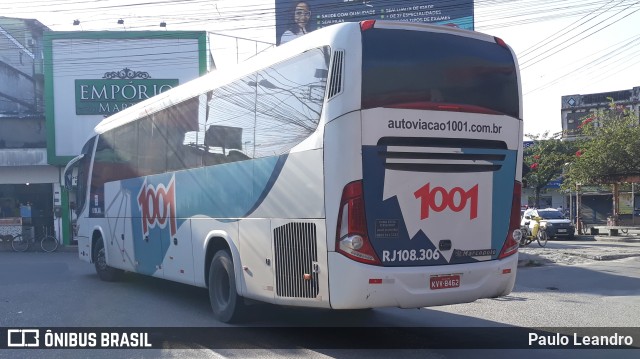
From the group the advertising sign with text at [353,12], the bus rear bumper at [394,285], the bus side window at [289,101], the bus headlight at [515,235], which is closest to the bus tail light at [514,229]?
the bus headlight at [515,235]

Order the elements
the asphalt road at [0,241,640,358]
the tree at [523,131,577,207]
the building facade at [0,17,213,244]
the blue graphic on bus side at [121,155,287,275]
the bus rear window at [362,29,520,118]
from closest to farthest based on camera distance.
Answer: the bus rear window at [362,29,520,118] < the asphalt road at [0,241,640,358] < the blue graphic on bus side at [121,155,287,275] < the building facade at [0,17,213,244] < the tree at [523,131,577,207]

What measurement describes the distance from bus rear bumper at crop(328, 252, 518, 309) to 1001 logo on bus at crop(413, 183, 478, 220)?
0.64 metres

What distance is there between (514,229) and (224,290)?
163 inches

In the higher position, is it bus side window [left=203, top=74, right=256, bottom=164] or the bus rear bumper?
bus side window [left=203, top=74, right=256, bottom=164]

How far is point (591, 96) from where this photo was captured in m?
64.8

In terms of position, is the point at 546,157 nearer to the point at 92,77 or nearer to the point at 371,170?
the point at 92,77

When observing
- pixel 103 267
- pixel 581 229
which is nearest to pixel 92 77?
pixel 103 267

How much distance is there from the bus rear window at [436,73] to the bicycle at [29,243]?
23277mm

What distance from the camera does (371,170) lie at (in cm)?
691

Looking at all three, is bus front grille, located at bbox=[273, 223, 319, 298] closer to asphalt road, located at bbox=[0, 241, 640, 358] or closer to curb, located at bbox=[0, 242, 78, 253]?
asphalt road, located at bbox=[0, 241, 640, 358]

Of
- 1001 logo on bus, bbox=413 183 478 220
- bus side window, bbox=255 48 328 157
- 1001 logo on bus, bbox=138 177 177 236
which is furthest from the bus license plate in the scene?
1001 logo on bus, bbox=138 177 177 236

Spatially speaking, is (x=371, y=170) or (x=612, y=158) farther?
(x=612, y=158)

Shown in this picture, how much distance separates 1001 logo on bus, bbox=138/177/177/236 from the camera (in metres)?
11.0

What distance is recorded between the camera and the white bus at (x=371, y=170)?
6875mm
